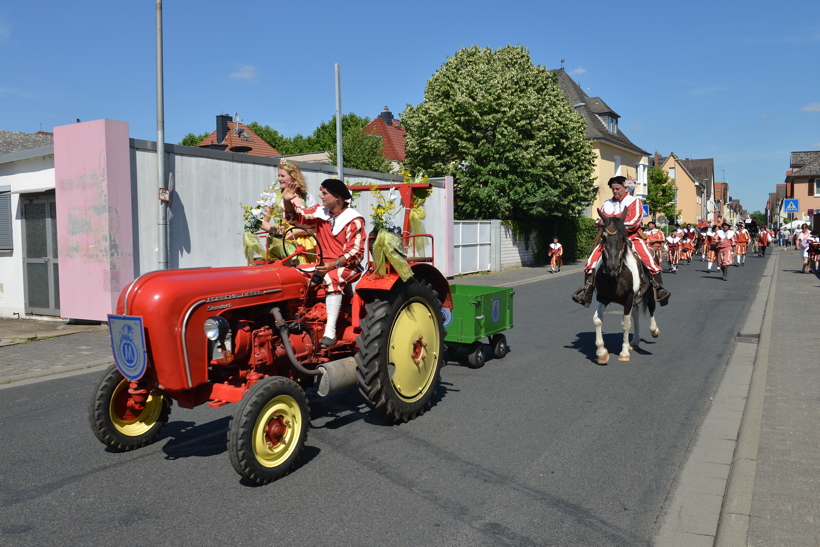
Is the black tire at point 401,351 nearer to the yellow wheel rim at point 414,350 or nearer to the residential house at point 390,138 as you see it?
the yellow wheel rim at point 414,350

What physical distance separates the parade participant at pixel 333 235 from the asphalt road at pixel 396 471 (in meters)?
1.09

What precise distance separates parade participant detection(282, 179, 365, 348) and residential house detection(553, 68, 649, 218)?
37.9 metres

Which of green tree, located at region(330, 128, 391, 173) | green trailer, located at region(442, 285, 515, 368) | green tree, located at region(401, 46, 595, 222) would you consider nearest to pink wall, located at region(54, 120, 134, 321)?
green trailer, located at region(442, 285, 515, 368)

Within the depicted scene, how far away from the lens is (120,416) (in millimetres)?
4859

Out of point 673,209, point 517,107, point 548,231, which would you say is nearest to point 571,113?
point 517,107

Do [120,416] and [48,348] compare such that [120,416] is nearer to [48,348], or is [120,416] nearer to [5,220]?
[48,348]

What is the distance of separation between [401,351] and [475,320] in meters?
2.32

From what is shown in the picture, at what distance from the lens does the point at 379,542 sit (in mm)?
3547

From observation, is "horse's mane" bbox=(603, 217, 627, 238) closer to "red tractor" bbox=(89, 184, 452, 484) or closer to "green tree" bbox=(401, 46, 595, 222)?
"red tractor" bbox=(89, 184, 452, 484)

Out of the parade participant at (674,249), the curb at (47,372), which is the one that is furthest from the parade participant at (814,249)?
the curb at (47,372)

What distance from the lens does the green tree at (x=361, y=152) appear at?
39.3 metres

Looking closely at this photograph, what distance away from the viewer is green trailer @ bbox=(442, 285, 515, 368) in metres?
7.80

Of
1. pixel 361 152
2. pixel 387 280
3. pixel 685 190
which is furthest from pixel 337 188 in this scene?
pixel 685 190

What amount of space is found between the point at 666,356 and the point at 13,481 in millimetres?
7610
